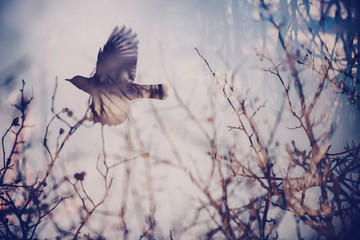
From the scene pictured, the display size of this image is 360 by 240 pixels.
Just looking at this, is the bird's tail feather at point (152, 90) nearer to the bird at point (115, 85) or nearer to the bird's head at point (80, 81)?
the bird at point (115, 85)

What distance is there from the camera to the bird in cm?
236

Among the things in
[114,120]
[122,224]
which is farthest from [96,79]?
[122,224]

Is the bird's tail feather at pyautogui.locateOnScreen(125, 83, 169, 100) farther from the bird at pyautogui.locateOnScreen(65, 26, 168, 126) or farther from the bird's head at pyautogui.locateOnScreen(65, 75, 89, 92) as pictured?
the bird's head at pyautogui.locateOnScreen(65, 75, 89, 92)

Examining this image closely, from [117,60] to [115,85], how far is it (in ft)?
1.21

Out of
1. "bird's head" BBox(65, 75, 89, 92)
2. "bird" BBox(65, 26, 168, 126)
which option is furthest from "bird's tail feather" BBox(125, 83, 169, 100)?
"bird's head" BBox(65, 75, 89, 92)

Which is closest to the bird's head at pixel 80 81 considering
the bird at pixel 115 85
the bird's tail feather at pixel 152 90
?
the bird at pixel 115 85

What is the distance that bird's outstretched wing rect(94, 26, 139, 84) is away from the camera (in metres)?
2.33

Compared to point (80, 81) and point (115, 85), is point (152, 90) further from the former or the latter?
point (80, 81)

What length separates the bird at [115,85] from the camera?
236 cm

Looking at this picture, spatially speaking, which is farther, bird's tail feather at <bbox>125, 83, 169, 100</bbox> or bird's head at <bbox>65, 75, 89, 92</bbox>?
bird's tail feather at <bbox>125, 83, 169, 100</bbox>

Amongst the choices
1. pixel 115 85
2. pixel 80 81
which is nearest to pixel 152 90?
pixel 115 85

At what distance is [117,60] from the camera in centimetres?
241

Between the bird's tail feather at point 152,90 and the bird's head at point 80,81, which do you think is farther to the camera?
the bird's tail feather at point 152,90

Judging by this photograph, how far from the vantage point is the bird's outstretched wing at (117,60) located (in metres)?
2.33
